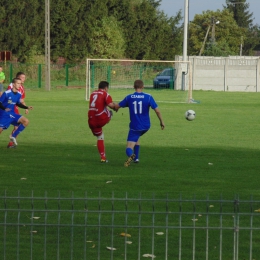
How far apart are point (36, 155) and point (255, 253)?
9.35 metres

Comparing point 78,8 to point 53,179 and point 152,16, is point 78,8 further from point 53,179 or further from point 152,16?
point 53,179

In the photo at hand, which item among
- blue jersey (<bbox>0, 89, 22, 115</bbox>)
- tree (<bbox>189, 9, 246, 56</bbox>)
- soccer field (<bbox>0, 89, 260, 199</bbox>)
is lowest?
soccer field (<bbox>0, 89, 260, 199</bbox>)

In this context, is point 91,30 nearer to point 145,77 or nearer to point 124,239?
point 145,77

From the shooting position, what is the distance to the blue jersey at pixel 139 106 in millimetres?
14602

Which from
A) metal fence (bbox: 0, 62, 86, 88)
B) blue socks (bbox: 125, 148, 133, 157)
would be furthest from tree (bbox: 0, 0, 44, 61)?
blue socks (bbox: 125, 148, 133, 157)

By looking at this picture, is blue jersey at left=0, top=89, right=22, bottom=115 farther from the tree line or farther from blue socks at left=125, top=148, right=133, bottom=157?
the tree line

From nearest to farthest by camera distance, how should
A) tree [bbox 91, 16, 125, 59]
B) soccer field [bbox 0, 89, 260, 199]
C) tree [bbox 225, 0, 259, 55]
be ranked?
1. soccer field [bbox 0, 89, 260, 199]
2. tree [bbox 91, 16, 125, 59]
3. tree [bbox 225, 0, 259, 55]

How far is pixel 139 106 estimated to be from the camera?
14.7 meters

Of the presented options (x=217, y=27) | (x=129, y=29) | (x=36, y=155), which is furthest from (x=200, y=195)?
(x=217, y=27)

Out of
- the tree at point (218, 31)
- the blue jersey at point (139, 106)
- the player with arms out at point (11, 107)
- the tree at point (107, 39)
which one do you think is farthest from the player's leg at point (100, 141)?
the tree at point (218, 31)

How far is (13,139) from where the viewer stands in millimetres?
17969

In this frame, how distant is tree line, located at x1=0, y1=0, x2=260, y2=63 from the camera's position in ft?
210

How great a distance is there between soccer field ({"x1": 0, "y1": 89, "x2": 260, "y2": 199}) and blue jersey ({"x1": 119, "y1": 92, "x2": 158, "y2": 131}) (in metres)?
0.81

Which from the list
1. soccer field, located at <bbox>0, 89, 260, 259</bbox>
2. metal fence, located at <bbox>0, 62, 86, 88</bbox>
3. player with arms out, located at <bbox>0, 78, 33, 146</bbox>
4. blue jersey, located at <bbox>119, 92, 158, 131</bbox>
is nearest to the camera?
soccer field, located at <bbox>0, 89, 260, 259</bbox>
